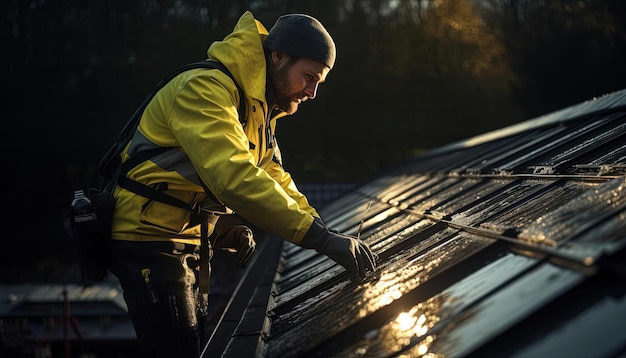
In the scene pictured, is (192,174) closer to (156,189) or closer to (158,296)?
(156,189)

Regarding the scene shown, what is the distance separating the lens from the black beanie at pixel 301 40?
3562mm

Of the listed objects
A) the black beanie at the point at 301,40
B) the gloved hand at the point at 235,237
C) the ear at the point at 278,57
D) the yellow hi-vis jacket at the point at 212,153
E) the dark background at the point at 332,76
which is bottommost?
the dark background at the point at 332,76

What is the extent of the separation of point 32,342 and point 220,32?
73.8ft

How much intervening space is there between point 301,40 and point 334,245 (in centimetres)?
98

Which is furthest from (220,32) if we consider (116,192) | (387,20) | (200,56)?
(116,192)

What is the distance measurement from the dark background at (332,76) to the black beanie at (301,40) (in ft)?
89.6

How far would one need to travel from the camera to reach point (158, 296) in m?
3.56

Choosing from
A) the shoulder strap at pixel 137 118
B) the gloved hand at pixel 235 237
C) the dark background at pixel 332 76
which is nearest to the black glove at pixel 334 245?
the shoulder strap at pixel 137 118

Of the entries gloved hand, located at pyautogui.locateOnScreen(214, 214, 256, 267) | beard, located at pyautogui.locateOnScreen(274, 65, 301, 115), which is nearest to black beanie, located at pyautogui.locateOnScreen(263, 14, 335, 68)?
beard, located at pyautogui.locateOnScreen(274, 65, 301, 115)

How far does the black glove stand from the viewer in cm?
319

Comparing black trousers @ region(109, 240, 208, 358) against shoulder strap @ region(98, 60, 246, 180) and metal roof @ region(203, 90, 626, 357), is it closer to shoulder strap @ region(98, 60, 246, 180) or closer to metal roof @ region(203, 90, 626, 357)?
metal roof @ region(203, 90, 626, 357)

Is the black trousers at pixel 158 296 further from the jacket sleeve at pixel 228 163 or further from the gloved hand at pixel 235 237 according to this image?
the gloved hand at pixel 235 237

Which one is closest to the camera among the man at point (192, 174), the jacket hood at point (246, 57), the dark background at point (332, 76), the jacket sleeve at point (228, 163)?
the jacket sleeve at point (228, 163)

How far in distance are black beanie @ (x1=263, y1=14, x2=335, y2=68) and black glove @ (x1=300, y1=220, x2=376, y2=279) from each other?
0.80 m
